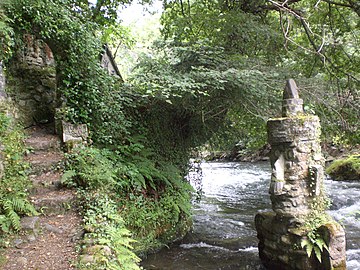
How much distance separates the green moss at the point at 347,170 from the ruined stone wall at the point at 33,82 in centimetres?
1418

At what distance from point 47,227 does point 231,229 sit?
19.6 feet

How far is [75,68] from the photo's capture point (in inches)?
257

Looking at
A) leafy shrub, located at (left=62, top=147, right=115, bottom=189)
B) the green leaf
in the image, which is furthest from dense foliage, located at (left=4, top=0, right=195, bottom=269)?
the green leaf

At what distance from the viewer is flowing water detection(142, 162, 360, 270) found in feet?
20.7

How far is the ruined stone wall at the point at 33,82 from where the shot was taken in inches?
271

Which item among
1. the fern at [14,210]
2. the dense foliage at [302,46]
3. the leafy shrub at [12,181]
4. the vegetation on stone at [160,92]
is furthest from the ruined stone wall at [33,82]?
the fern at [14,210]

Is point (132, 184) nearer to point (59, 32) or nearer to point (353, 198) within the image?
point (59, 32)

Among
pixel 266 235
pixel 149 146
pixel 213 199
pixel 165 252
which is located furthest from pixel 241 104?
pixel 213 199

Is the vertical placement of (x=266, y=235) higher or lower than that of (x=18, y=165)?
lower

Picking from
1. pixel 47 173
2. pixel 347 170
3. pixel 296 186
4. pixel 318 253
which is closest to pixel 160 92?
pixel 47 173

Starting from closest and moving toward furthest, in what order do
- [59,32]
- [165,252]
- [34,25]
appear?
[59,32] → [34,25] → [165,252]

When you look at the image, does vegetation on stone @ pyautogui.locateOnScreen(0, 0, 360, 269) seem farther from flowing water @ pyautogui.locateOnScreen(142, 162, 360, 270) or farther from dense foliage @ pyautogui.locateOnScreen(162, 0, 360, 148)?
flowing water @ pyautogui.locateOnScreen(142, 162, 360, 270)

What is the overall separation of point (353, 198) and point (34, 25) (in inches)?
474

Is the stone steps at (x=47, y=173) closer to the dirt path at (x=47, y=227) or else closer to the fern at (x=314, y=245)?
the dirt path at (x=47, y=227)
